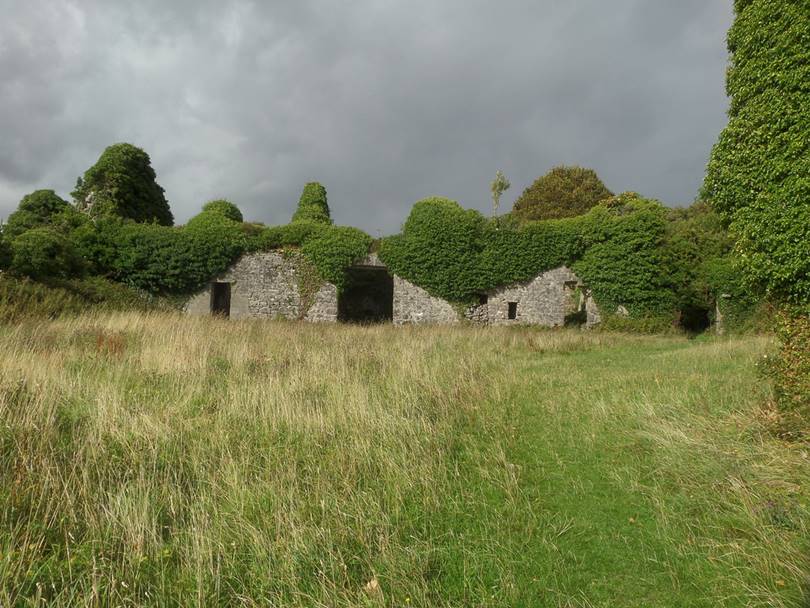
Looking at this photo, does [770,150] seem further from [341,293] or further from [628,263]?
[341,293]

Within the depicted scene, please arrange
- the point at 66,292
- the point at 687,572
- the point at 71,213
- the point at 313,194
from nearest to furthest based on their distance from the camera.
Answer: the point at 687,572 < the point at 66,292 < the point at 71,213 < the point at 313,194

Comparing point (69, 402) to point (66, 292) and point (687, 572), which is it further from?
point (66, 292)

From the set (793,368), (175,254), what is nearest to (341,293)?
(175,254)

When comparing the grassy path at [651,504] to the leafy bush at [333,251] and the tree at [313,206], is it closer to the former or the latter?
the leafy bush at [333,251]

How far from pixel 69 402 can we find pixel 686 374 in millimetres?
9046

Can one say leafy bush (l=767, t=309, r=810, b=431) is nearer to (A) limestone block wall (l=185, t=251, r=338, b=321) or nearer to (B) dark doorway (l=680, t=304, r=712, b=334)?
(A) limestone block wall (l=185, t=251, r=338, b=321)

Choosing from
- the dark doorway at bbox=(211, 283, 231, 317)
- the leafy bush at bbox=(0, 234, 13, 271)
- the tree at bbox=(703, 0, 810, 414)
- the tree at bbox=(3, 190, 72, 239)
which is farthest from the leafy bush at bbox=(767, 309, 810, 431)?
the tree at bbox=(3, 190, 72, 239)

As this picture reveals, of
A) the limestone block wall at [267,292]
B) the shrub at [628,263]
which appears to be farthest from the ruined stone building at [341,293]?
the shrub at [628,263]

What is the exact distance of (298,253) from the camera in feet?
60.7

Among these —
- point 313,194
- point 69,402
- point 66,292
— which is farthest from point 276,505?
point 313,194

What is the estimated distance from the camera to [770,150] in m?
4.81

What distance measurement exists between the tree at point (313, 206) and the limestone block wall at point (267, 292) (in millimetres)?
2907

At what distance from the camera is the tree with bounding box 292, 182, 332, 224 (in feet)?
68.0

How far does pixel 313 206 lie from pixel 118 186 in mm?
9209
